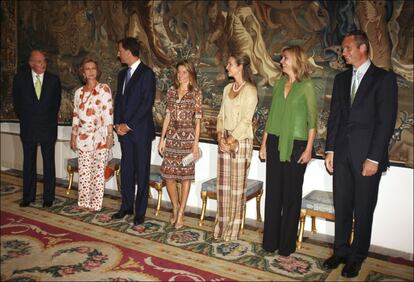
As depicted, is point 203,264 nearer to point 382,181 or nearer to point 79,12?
point 382,181

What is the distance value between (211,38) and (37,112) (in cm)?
224

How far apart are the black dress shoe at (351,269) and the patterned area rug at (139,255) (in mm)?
49

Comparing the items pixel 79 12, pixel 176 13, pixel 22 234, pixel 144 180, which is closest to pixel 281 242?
pixel 144 180

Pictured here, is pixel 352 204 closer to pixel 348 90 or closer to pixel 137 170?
pixel 348 90

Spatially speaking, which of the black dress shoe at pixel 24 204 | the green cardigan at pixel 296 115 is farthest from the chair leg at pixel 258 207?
the black dress shoe at pixel 24 204

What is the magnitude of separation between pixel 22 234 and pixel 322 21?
12.1ft

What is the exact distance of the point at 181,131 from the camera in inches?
166

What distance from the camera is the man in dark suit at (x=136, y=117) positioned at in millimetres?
4324

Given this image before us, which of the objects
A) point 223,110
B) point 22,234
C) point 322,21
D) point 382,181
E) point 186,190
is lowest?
point 22,234

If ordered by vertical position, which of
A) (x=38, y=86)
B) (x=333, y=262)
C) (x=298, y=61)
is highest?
(x=298, y=61)

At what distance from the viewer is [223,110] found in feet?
13.0

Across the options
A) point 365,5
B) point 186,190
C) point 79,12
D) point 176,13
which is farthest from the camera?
point 79,12

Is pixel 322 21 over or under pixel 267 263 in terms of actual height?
over

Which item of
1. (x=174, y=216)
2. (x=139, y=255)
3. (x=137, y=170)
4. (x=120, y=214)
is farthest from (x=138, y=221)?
(x=139, y=255)
